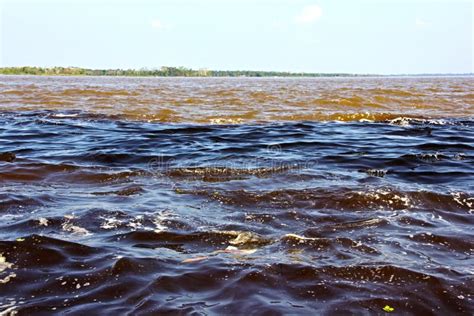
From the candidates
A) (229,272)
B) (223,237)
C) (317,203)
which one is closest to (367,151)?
(317,203)

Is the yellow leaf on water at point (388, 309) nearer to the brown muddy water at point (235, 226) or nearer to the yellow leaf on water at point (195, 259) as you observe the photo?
the brown muddy water at point (235, 226)

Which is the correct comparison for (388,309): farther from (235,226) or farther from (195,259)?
(235,226)

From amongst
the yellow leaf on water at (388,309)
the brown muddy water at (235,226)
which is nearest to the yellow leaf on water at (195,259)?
the brown muddy water at (235,226)

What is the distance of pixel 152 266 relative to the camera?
11.4ft

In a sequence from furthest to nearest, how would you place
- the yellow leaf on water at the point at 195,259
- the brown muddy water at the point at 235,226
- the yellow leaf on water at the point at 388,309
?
the yellow leaf on water at the point at 195,259 → the brown muddy water at the point at 235,226 → the yellow leaf on water at the point at 388,309

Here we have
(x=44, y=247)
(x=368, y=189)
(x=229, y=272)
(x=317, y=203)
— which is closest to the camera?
(x=229, y=272)

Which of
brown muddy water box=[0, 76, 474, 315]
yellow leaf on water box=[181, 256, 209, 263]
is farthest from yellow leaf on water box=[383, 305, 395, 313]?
yellow leaf on water box=[181, 256, 209, 263]

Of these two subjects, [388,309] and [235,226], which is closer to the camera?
[388,309]

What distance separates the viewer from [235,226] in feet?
14.4

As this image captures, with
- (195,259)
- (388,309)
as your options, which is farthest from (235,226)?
(388,309)

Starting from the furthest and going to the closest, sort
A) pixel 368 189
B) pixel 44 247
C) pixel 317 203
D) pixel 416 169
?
pixel 416 169, pixel 368 189, pixel 317 203, pixel 44 247

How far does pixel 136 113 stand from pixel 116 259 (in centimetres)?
1123

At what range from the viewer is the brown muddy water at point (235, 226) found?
3086mm

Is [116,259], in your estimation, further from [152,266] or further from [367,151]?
[367,151]
